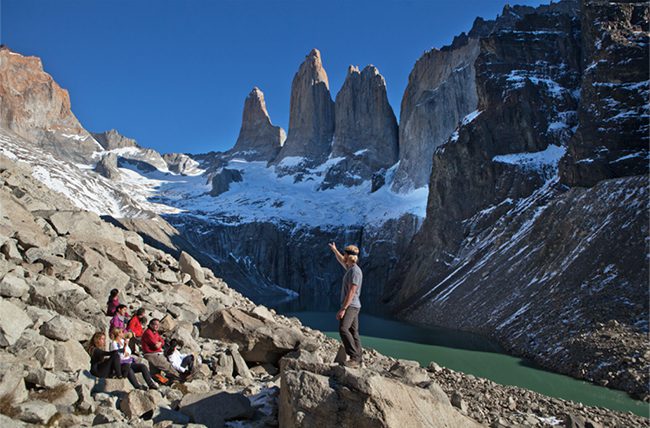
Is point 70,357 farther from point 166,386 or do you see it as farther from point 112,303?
point 112,303

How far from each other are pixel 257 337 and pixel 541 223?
4912 cm

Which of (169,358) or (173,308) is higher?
(173,308)

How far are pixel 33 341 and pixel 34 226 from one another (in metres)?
8.45

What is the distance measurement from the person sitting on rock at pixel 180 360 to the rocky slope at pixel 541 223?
21771 millimetres

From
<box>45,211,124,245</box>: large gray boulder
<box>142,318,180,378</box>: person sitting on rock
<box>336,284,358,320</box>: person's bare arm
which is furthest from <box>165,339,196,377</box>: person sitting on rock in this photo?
<box>45,211,124,245</box>: large gray boulder

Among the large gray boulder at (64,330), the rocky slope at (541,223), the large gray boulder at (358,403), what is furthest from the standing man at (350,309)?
the rocky slope at (541,223)

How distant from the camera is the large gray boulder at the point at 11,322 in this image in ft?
35.7

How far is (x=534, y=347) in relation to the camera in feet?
124

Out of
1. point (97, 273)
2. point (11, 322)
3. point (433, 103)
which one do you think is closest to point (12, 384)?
point (11, 322)

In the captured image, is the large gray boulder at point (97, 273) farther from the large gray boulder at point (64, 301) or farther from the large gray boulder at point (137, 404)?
the large gray boulder at point (137, 404)

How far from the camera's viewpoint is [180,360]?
1299 centimetres

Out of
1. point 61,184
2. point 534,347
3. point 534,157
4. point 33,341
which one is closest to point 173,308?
point 33,341

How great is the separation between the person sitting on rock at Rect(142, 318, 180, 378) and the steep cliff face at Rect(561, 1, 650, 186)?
5652 centimetres

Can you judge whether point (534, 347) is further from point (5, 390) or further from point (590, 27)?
point (590, 27)
